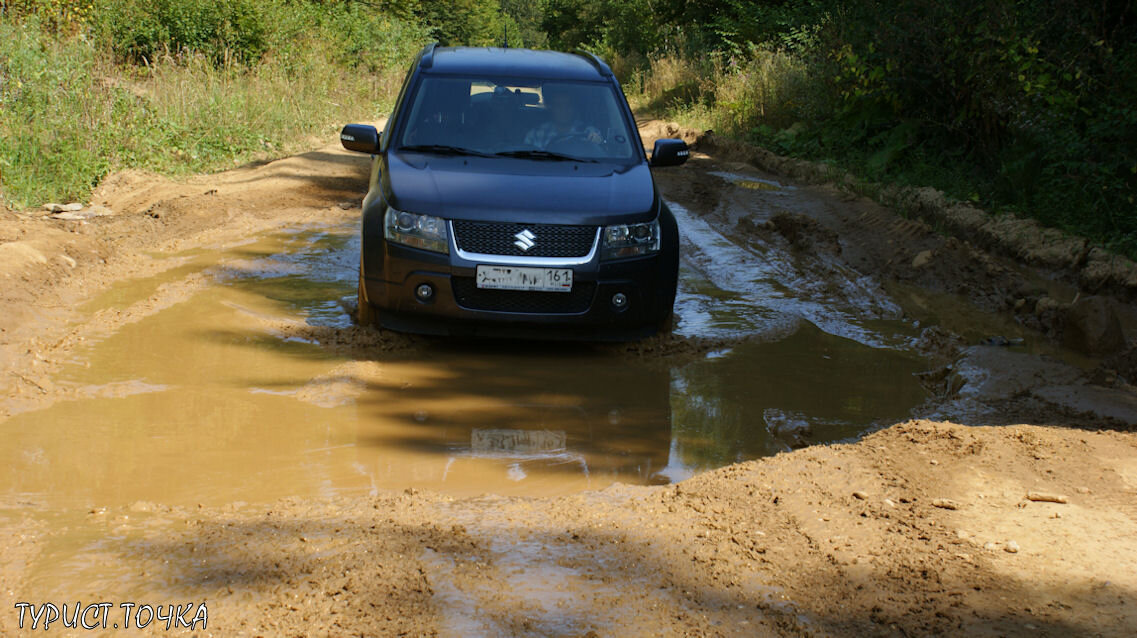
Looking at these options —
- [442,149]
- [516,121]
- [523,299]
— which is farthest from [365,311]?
[516,121]

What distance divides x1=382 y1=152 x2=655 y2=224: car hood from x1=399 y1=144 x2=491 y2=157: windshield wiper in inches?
3.9

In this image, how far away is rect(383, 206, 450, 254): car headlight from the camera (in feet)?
19.3

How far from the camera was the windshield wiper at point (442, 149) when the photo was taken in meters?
6.70

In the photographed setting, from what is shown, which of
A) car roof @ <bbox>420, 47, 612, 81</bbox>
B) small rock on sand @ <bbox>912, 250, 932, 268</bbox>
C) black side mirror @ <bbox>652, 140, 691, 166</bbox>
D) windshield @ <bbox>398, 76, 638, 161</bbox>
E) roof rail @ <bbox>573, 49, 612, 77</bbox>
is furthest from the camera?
small rock on sand @ <bbox>912, 250, 932, 268</bbox>

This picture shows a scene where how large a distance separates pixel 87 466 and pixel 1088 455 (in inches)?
171

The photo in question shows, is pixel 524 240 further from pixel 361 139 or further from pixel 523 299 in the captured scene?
pixel 361 139

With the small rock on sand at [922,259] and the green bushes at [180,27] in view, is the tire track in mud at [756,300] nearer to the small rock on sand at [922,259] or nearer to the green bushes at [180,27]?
the small rock on sand at [922,259]

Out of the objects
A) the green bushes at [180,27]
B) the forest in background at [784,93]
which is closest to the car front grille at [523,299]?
the forest in background at [784,93]

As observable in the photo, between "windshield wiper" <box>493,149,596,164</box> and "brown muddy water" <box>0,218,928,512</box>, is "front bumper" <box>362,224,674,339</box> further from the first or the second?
"windshield wiper" <box>493,149,596,164</box>

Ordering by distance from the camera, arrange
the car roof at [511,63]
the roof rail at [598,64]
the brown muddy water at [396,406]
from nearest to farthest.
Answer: the brown muddy water at [396,406] < the car roof at [511,63] < the roof rail at [598,64]

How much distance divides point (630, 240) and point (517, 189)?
741 mm

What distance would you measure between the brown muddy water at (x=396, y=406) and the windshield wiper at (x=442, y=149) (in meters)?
1.23

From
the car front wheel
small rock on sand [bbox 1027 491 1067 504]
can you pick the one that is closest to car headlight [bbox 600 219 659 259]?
the car front wheel

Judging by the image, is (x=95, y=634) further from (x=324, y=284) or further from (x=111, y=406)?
(x=324, y=284)
